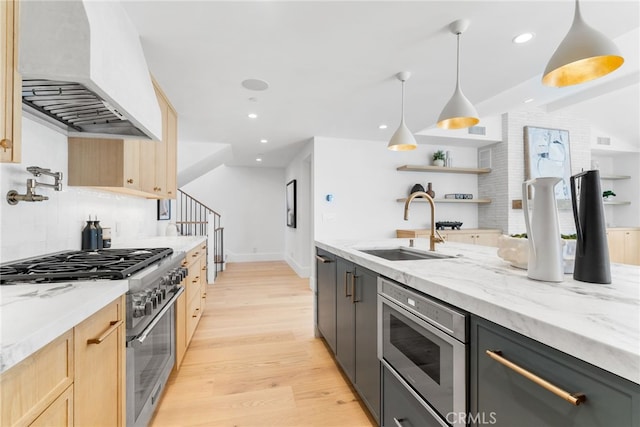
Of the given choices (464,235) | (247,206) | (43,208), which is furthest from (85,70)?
(247,206)

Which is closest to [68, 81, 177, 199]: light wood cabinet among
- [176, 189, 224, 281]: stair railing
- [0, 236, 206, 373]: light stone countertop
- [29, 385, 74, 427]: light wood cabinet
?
[0, 236, 206, 373]: light stone countertop

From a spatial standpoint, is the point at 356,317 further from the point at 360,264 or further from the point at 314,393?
the point at 314,393

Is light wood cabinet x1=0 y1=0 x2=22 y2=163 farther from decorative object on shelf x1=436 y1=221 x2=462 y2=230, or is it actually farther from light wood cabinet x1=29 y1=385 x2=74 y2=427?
decorative object on shelf x1=436 y1=221 x2=462 y2=230

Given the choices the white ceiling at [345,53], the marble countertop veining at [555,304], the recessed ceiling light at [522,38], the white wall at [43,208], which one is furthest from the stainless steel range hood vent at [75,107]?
the recessed ceiling light at [522,38]

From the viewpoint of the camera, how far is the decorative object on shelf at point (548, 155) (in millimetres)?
5066

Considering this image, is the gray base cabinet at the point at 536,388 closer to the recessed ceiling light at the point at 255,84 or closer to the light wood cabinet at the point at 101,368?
the light wood cabinet at the point at 101,368

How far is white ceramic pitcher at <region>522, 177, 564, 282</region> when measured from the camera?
1.01m

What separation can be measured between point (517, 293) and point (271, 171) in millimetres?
7141

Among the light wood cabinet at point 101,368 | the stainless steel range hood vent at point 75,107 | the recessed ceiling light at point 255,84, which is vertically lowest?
the light wood cabinet at point 101,368

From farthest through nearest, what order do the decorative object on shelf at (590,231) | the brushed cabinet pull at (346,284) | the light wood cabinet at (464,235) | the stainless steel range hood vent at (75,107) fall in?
the light wood cabinet at (464,235) → the brushed cabinet pull at (346,284) → the stainless steel range hood vent at (75,107) → the decorative object on shelf at (590,231)

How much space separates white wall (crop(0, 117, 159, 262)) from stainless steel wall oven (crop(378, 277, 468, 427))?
1953 mm

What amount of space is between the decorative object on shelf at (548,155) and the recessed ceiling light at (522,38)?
12.1 ft

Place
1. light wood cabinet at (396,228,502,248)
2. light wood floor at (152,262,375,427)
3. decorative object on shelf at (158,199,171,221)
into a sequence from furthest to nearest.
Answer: light wood cabinet at (396,228,502,248) → decorative object on shelf at (158,199,171,221) → light wood floor at (152,262,375,427)

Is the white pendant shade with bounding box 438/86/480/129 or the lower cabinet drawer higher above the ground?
the white pendant shade with bounding box 438/86/480/129
